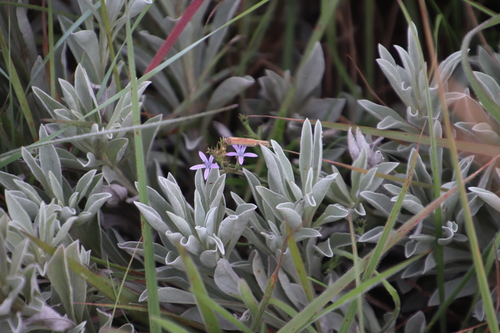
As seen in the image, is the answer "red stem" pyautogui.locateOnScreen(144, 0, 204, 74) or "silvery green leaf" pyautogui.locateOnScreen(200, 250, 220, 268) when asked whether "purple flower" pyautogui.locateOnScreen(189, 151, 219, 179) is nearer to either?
"silvery green leaf" pyautogui.locateOnScreen(200, 250, 220, 268)

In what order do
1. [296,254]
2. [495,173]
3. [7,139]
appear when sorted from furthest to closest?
[7,139] < [495,173] < [296,254]

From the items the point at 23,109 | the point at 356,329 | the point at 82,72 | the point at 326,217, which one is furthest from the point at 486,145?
the point at 23,109

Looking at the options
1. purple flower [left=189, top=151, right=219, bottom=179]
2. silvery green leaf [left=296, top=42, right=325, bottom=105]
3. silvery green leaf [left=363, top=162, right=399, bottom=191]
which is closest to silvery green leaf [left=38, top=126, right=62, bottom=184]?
purple flower [left=189, top=151, right=219, bottom=179]

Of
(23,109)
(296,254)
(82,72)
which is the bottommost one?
(296,254)

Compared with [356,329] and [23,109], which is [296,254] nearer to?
[356,329]

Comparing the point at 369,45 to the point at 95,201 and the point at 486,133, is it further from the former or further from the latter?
the point at 95,201

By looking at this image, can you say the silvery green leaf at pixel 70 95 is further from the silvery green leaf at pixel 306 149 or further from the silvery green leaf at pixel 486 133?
the silvery green leaf at pixel 486 133
